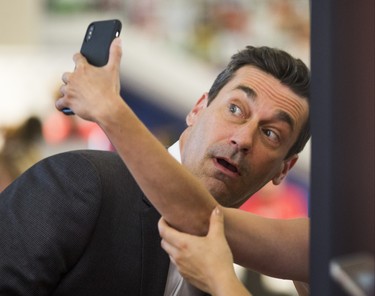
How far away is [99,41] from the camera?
135cm

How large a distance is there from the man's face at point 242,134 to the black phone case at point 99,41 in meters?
0.48

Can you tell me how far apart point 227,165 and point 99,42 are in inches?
21.6

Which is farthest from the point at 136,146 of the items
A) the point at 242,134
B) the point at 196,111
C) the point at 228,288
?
the point at 196,111

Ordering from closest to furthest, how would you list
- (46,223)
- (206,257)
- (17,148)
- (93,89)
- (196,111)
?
(93,89)
(206,257)
(46,223)
(196,111)
(17,148)

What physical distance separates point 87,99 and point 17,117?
17.7 ft

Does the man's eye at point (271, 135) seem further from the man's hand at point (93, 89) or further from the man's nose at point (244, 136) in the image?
the man's hand at point (93, 89)

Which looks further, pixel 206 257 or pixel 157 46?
pixel 157 46

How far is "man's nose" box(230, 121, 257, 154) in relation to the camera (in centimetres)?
178

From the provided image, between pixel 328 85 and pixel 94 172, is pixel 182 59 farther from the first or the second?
pixel 328 85

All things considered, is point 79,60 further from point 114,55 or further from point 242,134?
point 242,134

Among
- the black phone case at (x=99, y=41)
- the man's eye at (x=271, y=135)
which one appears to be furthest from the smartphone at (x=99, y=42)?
the man's eye at (x=271, y=135)

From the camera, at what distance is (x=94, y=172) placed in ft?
5.25

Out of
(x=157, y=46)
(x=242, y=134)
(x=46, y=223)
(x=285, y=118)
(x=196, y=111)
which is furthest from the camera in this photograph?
(x=157, y=46)

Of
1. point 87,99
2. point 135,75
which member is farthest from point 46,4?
point 87,99
